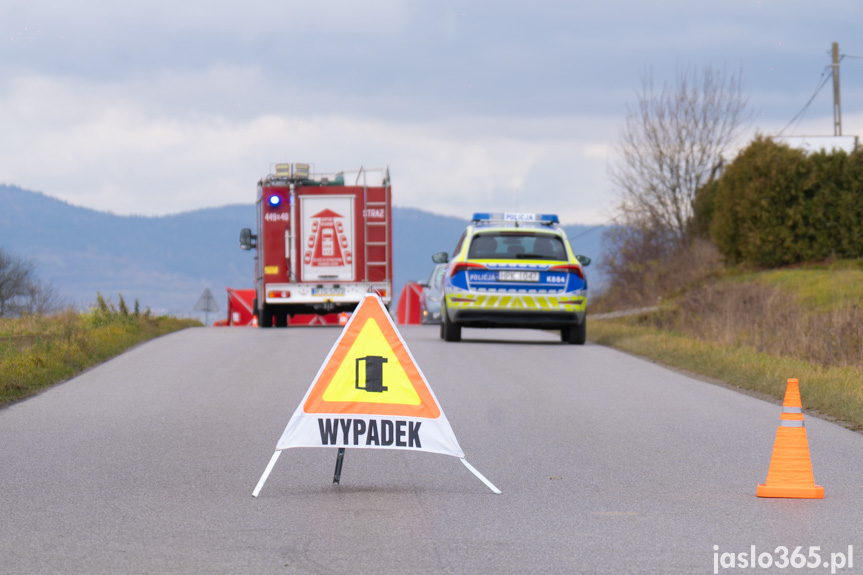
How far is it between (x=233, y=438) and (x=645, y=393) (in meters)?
5.18

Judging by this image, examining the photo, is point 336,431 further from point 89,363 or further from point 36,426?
point 89,363

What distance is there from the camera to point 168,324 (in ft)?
89.6

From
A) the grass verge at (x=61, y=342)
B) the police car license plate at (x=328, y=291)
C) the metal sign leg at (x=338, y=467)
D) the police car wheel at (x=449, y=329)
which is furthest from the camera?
the police car license plate at (x=328, y=291)

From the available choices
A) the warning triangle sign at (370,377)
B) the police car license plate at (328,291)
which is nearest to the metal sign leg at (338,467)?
the warning triangle sign at (370,377)

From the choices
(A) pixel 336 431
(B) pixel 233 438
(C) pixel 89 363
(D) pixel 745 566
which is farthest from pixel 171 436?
(C) pixel 89 363

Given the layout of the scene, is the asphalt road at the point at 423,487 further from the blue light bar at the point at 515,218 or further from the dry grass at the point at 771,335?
the blue light bar at the point at 515,218

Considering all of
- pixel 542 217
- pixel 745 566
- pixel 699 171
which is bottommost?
pixel 745 566

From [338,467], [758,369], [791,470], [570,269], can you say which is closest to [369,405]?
[338,467]

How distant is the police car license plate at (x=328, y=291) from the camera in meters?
26.8

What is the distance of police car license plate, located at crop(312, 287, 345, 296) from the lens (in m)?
26.8

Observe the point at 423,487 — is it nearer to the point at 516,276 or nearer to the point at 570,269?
the point at 516,276

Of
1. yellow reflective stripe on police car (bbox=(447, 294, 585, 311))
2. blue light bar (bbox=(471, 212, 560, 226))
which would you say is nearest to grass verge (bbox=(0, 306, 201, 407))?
yellow reflective stripe on police car (bbox=(447, 294, 585, 311))

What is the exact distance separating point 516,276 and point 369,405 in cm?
1200

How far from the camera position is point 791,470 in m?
7.63
